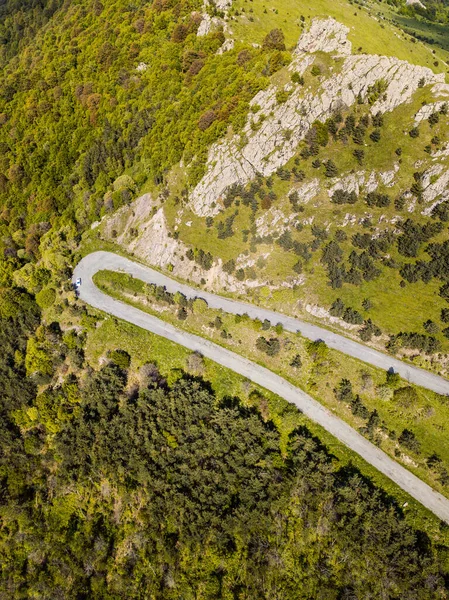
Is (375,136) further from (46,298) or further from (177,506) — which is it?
(46,298)

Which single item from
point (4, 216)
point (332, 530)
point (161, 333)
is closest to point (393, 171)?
point (161, 333)

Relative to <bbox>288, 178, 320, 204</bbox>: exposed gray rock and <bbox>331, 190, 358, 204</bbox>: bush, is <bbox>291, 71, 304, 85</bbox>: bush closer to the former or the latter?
<bbox>288, 178, 320, 204</bbox>: exposed gray rock

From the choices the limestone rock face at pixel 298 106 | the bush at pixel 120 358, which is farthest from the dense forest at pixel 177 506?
the limestone rock face at pixel 298 106

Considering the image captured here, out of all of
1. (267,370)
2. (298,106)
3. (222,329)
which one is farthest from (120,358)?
(298,106)

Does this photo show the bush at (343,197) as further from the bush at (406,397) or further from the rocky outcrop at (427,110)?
the bush at (406,397)

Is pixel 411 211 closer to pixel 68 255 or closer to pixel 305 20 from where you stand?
pixel 305 20

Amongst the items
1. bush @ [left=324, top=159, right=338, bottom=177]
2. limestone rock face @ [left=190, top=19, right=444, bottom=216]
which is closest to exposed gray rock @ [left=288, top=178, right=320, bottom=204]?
bush @ [left=324, top=159, right=338, bottom=177]
